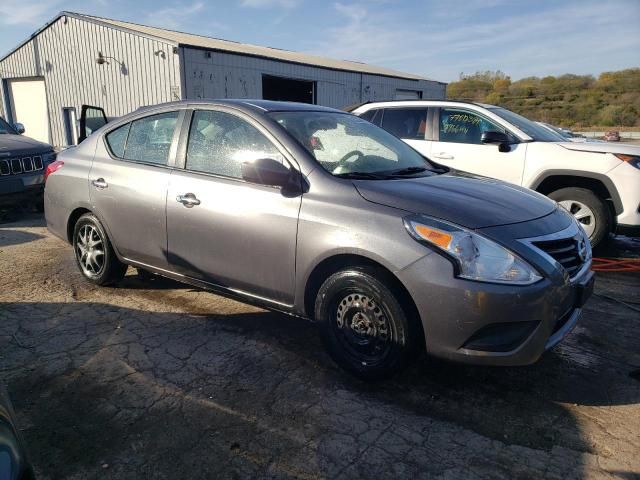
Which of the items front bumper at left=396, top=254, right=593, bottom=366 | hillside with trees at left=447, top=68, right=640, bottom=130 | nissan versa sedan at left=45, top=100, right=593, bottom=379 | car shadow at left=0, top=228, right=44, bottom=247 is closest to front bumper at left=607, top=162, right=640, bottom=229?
nissan versa sedan at left=45, top=100, right=593, bottom=379

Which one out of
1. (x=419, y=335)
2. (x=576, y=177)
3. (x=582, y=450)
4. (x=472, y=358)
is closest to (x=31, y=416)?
(x=419, y=335)

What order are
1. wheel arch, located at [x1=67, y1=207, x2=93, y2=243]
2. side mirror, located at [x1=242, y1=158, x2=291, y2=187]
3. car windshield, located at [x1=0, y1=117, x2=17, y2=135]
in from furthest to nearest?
car windshield, located at [x1=0, y1=117, x2=17, y2=135] < wheel arch, located at [x1=67, y1=207, x2=93, y2=243] < side mirror, located at [x1=242, y1=158, x2=291, y2=187]

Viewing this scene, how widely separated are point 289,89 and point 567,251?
2218 centimetres

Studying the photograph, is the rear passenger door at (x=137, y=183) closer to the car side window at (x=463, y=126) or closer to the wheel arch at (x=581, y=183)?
the car side window at (x=463, y=126)

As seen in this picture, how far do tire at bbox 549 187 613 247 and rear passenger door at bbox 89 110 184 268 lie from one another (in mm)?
4567

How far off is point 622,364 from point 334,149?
2433mm

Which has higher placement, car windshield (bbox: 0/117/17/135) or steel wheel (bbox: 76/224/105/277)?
car windshield (bbox: 0/117/17/135)

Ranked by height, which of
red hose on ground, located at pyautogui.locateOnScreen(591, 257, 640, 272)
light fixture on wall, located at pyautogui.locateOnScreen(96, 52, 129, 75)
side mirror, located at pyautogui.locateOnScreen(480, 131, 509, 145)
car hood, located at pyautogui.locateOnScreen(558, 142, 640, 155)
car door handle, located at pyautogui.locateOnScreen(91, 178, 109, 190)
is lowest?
red hose on ground, located at pyautogui.locateOnScreen(591, 257, 640, 272)

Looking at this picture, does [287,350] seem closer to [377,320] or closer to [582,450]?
[377,320]

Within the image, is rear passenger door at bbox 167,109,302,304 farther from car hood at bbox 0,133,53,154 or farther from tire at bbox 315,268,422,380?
car hood at bbox 0,133,53,154

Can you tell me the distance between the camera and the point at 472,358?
99.0 inches

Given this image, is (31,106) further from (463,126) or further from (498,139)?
(498,139)

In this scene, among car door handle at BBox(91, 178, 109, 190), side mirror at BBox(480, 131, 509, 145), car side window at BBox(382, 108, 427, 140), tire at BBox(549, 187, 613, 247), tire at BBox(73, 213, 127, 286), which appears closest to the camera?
car door handle at BBox(91, 178, 109, 190)

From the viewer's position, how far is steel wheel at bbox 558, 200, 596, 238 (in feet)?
18.4
